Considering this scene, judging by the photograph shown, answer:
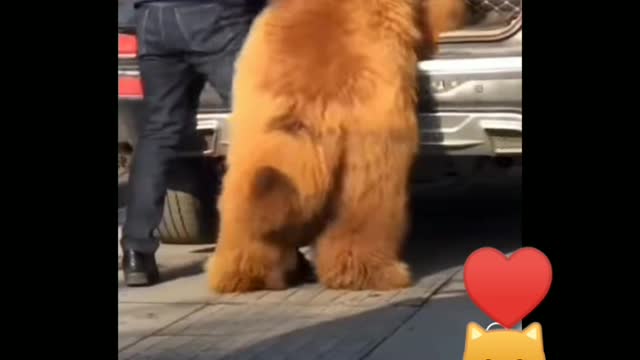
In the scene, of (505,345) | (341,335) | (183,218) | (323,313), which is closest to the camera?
(505,345)

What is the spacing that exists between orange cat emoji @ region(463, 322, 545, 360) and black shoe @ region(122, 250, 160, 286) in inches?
70.7

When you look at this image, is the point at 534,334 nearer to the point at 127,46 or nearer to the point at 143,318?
the point at 143,318

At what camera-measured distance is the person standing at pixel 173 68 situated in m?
4.62

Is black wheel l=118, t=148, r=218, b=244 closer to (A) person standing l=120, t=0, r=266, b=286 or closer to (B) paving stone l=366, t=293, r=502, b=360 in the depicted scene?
(A) person standing l=120, t=0, r=266, b=286

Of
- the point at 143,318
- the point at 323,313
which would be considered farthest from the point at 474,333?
the point at 143,318

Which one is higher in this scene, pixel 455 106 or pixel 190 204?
pixel 455 106

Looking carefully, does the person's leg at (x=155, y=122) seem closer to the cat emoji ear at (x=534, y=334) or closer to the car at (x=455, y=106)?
the car at (x=455, y=106)

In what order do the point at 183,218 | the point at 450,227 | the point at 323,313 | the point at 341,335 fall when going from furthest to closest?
1. the point at 450,227
2. the point at 183,218
3. the point at 323,313
4. the point at 341,335

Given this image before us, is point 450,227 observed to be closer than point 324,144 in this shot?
No

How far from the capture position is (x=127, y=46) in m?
4.69

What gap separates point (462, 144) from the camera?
15.4 feet

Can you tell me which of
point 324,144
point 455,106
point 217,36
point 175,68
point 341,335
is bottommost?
point 341,335

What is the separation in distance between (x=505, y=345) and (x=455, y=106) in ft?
4.35
